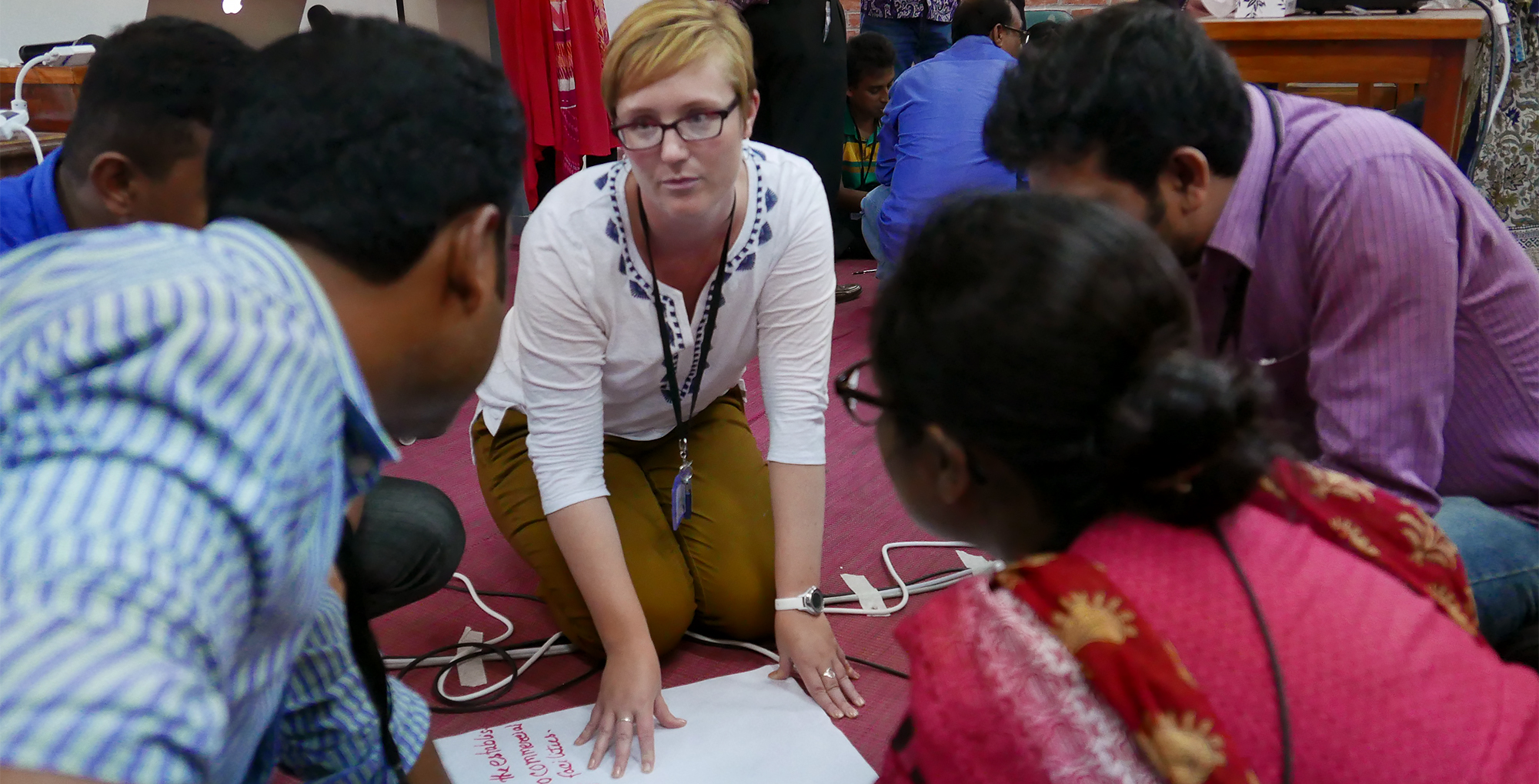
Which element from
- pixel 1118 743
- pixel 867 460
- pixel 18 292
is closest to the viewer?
pixel 18 292

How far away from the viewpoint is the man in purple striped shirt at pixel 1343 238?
1.03m

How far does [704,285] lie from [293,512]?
96cm

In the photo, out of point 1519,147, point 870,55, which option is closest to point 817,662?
point 1519,147

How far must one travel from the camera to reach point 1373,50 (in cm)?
208

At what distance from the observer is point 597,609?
1.39 meters

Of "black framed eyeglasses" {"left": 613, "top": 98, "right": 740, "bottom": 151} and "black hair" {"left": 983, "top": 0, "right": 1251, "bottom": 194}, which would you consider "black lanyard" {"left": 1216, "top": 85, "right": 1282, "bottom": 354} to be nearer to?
"black hair" {"left": 983, "top": 0, "right": 1251, "bottom": 194}

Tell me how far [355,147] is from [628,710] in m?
0.83

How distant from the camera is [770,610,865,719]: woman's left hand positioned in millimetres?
1375

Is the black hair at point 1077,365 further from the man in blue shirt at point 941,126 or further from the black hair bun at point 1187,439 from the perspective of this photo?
the man in blue shirt at point 941,126

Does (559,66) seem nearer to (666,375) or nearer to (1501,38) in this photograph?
(666,375)

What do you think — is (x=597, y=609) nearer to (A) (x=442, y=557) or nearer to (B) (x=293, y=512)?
(A) (x=442, y=557)

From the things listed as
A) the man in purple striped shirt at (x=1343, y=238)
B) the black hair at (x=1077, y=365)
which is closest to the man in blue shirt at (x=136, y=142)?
the black hair at (x=1077, y=365)

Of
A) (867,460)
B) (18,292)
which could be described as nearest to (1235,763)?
(18,292)

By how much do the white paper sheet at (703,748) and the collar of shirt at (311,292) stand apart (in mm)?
686
